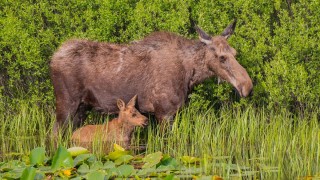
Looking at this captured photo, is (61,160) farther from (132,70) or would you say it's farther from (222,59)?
(222,59)

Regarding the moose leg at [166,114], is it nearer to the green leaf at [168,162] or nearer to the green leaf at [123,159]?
the green leaf at [123,159]

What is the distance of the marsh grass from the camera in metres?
10.0

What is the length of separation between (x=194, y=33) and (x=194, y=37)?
0.10m

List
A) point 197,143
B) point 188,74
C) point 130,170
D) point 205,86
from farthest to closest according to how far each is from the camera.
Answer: point 205,86, point 188,74, point 197,143, point 130,170

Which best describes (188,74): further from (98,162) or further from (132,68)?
(98,162)

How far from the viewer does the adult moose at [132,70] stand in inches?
491

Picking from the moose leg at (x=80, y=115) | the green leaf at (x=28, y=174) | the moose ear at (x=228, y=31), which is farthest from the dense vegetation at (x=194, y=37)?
the green leaf at (x=28, y=174)

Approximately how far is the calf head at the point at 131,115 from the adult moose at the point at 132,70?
0.94ft

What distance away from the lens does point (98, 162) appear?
9758 millimetres

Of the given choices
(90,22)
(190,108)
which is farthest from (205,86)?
(90,22)

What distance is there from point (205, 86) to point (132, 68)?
4.82 feet

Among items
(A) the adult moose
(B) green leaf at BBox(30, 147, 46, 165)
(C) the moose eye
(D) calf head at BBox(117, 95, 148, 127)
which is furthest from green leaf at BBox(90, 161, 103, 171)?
(C) the moose eye

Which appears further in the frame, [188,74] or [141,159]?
[188,74]

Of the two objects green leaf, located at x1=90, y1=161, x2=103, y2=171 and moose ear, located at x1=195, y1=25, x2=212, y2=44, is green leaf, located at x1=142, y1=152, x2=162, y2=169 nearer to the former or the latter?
green leaf, located at x1=90, y1=161, x2=103, y2=171
